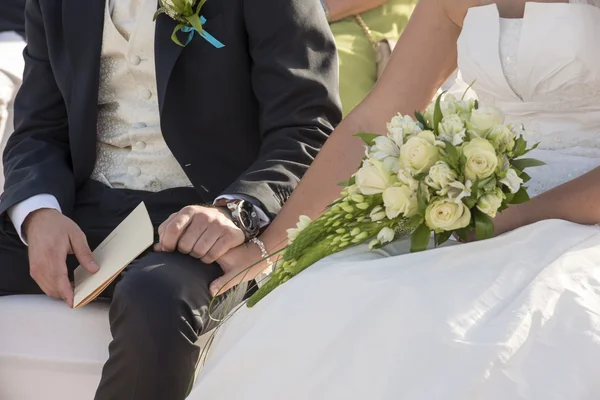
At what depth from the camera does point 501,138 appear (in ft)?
5.69

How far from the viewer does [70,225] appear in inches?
98.7

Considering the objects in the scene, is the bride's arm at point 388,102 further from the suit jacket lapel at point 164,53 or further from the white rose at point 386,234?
the white rose at point 386,234

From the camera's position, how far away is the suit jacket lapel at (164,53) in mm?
2562

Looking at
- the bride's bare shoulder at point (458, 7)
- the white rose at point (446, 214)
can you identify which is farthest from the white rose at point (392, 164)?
the bride's bare shoulder at point (458, 7)

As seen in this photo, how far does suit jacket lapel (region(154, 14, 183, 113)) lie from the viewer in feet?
8.41

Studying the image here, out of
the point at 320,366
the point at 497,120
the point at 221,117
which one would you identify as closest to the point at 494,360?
the point at 320,366

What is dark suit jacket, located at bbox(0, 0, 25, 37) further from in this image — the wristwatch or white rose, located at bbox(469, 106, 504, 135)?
white rose, located at bbox(469, 106, 504, 135)

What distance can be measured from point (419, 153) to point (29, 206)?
1317 mm

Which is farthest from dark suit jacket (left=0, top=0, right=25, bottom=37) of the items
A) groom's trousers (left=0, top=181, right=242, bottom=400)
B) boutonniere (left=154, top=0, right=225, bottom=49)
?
groom's trousers (left=0, top=181, right=242, bottom=400)

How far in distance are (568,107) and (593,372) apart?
3.38ft

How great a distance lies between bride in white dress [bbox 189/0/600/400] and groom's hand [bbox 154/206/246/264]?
0.37 m

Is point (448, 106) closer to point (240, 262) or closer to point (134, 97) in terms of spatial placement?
point (240, 262)

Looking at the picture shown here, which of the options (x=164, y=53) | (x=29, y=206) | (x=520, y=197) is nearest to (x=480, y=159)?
(x=520, y=197)

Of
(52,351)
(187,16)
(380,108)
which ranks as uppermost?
(187,16)
